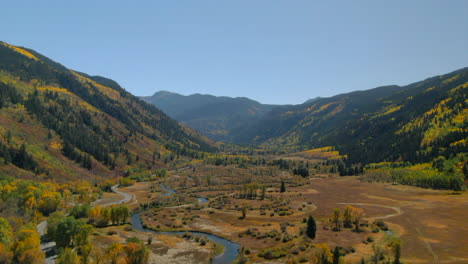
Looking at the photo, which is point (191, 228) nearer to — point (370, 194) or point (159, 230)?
point (159, 230)

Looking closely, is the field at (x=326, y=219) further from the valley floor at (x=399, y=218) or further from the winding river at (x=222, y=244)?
the winding river at (x=222, y=244)

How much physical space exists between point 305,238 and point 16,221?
79.6 metres

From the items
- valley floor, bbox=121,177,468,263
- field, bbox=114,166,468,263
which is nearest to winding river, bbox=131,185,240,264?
field, bbox=114,166,468,263

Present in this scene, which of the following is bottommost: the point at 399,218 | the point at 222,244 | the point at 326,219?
the point at 222,244

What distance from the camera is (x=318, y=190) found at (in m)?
183

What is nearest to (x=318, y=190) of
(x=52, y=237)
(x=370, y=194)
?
(x=370, y=194)

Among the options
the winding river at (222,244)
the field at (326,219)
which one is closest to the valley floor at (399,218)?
the field at (326,219)

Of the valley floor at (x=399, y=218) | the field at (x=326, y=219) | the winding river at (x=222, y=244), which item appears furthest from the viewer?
the field at (x=326, y=219)

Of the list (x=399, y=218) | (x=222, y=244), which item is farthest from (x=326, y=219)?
(x=222, y=244)

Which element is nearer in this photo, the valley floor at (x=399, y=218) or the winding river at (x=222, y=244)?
the valley floor at (x=399, y=218)

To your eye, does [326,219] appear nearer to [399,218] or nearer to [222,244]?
[399,218]

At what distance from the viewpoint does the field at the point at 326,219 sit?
71875 mm

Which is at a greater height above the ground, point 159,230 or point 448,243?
point 448,243

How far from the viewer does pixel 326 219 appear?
102 metres
